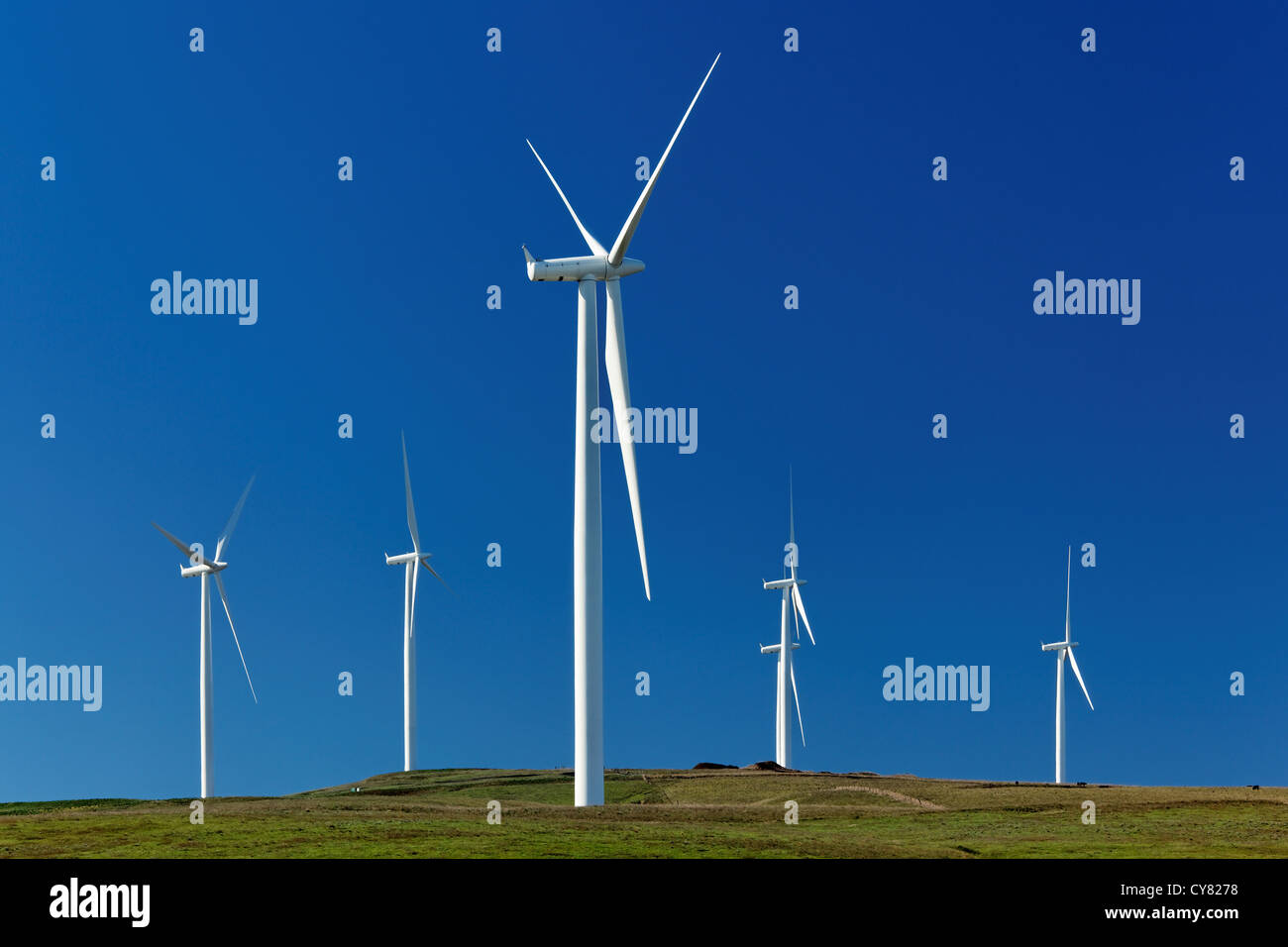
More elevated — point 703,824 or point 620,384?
point 620,384

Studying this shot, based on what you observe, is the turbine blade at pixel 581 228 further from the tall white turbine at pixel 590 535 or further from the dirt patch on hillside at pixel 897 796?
the dirt patch on hillside at pixel 897 796

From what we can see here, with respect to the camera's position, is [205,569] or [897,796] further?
[205,569]

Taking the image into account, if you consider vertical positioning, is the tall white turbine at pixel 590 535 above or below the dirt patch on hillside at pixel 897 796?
above

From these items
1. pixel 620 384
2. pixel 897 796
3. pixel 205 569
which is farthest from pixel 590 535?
pixel 205 569

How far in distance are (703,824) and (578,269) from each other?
1036 inches

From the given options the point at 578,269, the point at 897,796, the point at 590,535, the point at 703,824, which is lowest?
the point at 897,796

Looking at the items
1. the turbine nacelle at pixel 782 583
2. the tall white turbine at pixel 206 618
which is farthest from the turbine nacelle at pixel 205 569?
the turbine nacelle at pixel 782 583

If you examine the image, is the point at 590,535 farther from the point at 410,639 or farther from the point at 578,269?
the point at 410,639

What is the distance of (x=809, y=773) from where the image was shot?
9912cm

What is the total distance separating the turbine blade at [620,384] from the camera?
62000mm

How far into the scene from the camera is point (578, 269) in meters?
67.4

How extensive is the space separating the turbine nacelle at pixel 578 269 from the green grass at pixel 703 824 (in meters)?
24.6

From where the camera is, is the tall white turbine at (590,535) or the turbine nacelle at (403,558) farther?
the turbine nacelle at (403,558)
